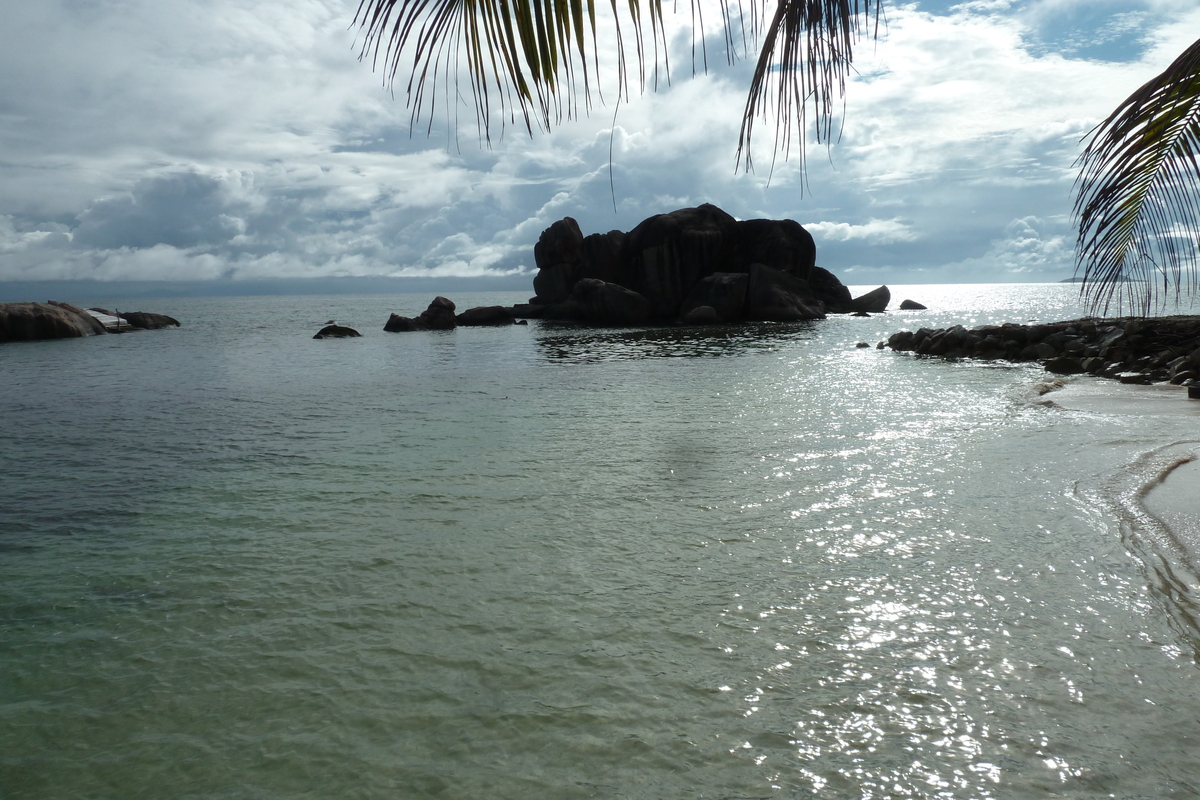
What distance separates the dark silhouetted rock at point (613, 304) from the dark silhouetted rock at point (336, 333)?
678 inches

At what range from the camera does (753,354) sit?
80.9ft

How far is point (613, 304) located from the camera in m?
50.1

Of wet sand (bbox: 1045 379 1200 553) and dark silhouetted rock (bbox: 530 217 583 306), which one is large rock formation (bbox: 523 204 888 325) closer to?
dark silhouetted rock (bbox: 530 217 583 306)

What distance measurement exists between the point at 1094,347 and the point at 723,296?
3181cm

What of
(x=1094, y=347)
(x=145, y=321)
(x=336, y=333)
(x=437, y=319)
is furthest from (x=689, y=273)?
(x=145, y=321)

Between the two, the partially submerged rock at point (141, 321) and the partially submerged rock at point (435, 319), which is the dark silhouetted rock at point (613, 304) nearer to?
the partially submerged rock at point (435, 319)

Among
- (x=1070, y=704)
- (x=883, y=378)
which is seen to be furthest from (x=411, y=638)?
(x=883, y=378)

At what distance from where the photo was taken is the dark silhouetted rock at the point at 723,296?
161 ft

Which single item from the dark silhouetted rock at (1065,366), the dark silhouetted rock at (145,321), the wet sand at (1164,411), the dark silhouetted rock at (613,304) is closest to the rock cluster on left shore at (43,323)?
the dark silhouetted rock at (145,321)

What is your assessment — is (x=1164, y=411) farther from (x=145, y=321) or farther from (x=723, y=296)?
(x=145, y=321)

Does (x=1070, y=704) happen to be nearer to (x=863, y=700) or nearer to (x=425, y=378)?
(x=863, y=700)

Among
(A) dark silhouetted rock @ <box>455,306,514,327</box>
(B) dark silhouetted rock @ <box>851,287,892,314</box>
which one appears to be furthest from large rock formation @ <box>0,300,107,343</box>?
(B) dark silhouetted rock @ <box>851,287,892,314</box>

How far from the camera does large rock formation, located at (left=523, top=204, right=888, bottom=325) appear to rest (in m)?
50.1

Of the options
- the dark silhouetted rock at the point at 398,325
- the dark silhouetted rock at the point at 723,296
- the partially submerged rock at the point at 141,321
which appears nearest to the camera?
the dark silhouetted rock at the point at 398,325
